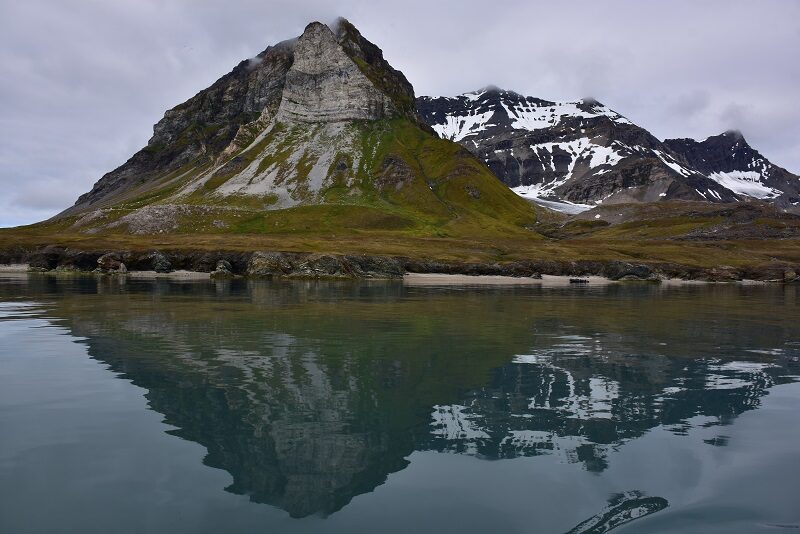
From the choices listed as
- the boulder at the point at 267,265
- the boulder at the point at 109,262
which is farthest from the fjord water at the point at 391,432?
the boulder at the point at 109,262

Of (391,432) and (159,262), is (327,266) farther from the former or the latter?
(391,432)

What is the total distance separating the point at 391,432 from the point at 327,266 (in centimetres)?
8085

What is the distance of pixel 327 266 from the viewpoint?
9412 cm

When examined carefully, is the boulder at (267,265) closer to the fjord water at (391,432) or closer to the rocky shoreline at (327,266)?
the rocky shoreline at (327,266)

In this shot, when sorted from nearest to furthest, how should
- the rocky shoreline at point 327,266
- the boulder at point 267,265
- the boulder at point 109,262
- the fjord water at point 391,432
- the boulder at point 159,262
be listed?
the fjord water at point 391,432, the boulder at point 267,265, the rocky shoreline at point 327,266, the boulder at point 109,262, the boulder at point 159,262

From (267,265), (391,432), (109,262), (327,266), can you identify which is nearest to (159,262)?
(109,262)

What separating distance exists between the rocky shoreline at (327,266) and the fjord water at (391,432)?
211 ft

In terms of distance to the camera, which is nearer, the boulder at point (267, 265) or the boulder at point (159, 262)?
the boulder at point (267, 265)

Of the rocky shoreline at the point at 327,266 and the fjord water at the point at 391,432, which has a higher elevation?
the rocky shoreline at the point at 327,266

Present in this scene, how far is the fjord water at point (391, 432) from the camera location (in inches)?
393

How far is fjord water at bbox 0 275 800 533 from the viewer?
9977 mm

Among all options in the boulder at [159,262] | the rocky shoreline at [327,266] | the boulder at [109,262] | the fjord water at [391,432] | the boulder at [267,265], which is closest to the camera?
the fjord water at [391,432]

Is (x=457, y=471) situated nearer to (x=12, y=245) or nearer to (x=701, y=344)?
(x=701, y=344)

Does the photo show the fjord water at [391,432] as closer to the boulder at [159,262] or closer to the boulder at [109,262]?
the boulder at [159,262]
